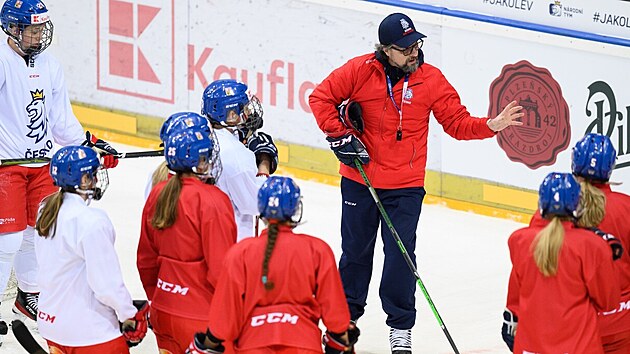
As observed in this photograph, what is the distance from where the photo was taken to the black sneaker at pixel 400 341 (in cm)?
628

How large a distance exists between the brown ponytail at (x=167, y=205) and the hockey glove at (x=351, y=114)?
1422mm

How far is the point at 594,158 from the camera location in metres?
5.02

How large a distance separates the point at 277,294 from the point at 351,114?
1872 millimetres

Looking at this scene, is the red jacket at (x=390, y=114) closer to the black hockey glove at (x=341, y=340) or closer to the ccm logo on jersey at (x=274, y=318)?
the black hockey glove at (x=341, y=340)

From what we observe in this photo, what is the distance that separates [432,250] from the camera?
26.9ft

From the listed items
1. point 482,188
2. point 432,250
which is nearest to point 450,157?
point 482,188

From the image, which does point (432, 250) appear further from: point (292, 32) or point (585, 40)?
point (292, 32)

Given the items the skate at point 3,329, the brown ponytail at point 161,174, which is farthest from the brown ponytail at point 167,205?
the skate at point 3,329

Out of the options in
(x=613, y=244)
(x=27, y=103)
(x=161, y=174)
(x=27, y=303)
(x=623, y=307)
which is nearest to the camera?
(x=613, y=244)

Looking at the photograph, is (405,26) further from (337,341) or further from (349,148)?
(337,341)

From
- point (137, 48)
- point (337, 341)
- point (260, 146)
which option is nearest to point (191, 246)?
point (337, 341)

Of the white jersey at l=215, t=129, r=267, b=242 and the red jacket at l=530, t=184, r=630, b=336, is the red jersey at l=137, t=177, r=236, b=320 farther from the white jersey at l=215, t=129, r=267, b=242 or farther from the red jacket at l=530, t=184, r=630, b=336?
the red jacket at l=530, t=184, r=630, b=336

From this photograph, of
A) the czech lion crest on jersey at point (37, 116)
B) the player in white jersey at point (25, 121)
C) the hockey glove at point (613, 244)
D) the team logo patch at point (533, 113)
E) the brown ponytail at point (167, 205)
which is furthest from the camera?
the team logo patch at point (533, 113)

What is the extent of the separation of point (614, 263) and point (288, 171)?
16.7 feet
